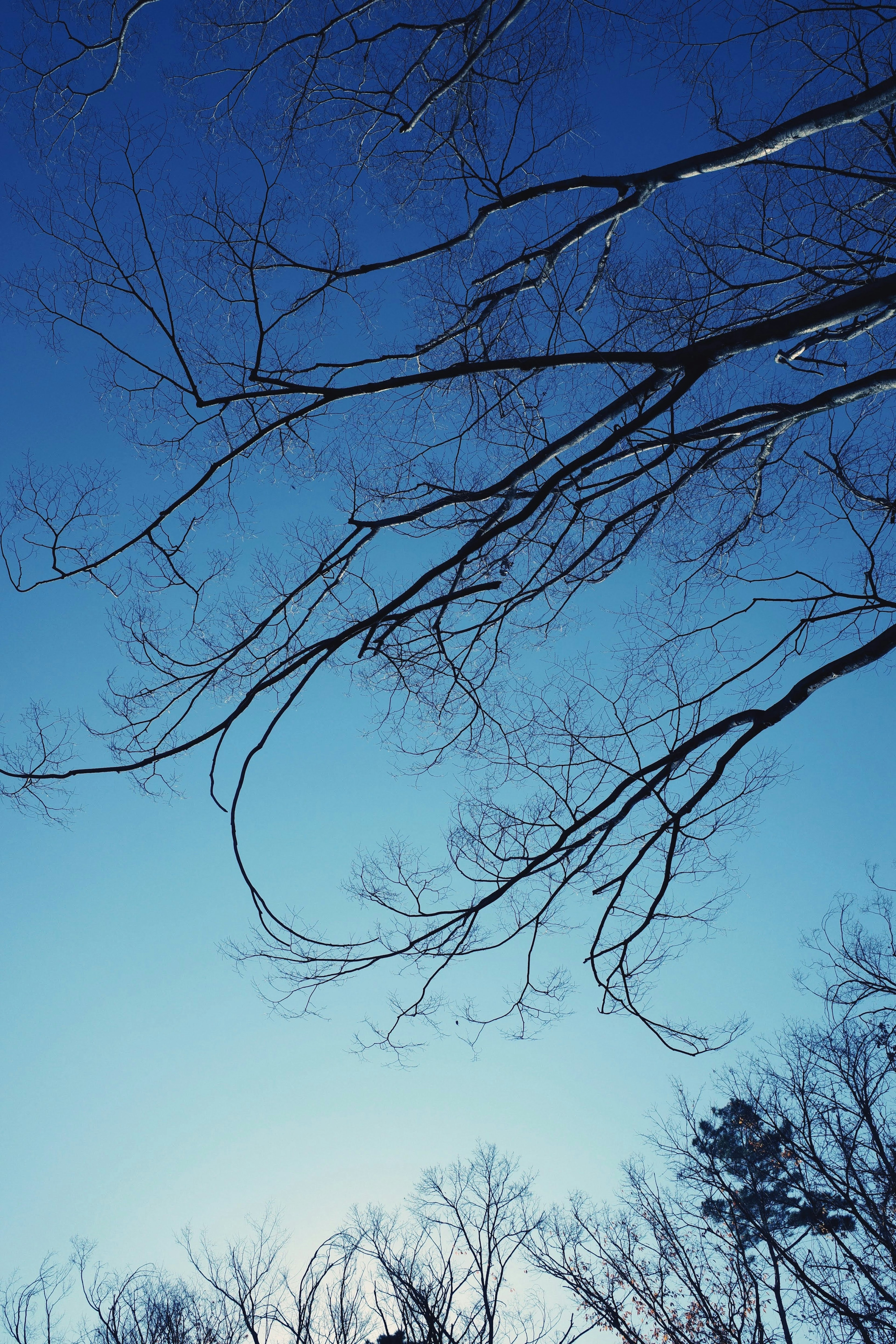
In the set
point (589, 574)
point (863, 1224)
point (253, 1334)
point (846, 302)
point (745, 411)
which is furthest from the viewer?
point (253, 1334)

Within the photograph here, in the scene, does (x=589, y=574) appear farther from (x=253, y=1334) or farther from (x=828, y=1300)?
(x=253, y=1334)

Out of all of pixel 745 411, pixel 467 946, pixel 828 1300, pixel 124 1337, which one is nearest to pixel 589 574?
pixel 745 411

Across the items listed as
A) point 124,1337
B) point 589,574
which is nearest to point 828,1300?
point 589,574

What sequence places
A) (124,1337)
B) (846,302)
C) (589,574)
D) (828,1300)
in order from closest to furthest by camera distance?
(846,302) < (589,574) < (828,1300) < (124,1337)

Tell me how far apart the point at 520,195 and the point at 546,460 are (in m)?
1.66

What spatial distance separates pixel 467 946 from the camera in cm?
361

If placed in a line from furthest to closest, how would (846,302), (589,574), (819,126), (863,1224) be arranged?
(863,1224)
(589,574)
(819,126)
(846,302)

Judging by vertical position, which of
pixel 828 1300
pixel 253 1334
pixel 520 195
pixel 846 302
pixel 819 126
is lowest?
pixel 828 1300

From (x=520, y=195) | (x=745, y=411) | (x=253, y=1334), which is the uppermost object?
(x=520, y=195)

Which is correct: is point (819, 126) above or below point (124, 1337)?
above

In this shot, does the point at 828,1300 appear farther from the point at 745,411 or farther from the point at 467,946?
the point at 745,411

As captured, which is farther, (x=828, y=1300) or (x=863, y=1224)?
(x=863, y=1224)

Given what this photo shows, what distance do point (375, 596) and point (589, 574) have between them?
1351mm

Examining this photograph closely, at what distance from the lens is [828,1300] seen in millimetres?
9875
